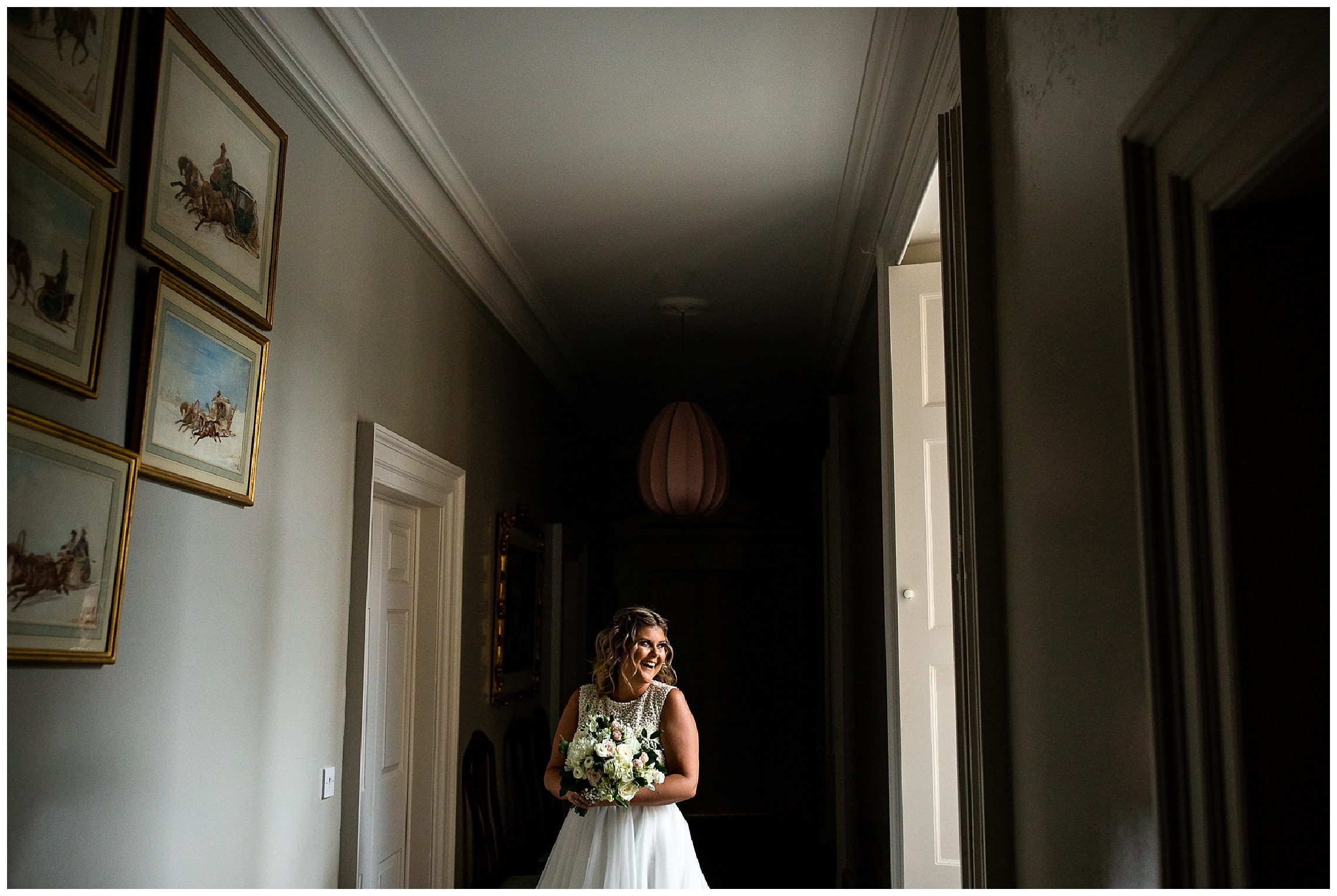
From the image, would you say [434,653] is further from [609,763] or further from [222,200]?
[222,200]

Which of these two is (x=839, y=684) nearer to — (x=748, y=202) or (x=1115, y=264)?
(x=748, y=202)

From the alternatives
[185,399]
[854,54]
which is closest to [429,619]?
[185,399]

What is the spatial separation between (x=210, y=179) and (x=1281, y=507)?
2.06 m

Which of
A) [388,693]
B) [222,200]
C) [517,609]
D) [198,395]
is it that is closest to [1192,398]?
[198,395]

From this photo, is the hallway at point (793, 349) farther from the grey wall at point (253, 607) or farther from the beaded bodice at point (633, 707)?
the beaded bodice at point (633, 707)

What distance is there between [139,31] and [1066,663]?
6.46 feet

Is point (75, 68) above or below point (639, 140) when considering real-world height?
below

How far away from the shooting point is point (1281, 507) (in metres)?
1.01

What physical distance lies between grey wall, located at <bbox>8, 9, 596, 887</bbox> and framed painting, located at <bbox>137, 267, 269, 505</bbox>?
0.04 metres

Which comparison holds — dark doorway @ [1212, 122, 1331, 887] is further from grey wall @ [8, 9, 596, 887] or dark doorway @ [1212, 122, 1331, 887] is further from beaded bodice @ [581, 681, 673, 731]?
beaded bodice @ [581, 681, 673, 731]

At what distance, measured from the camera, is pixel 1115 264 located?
131cm

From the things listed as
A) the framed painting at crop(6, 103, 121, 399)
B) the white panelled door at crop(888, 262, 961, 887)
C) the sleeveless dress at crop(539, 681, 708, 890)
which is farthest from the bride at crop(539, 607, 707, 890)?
the framed painting at crop(6, 103, 121, 399)

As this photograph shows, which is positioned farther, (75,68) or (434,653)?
(434,653)

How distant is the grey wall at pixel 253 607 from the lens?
5.85 feet
